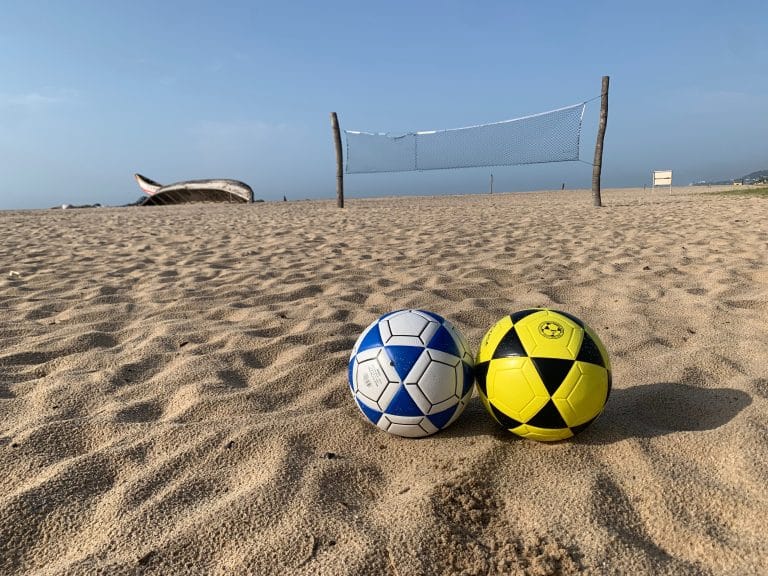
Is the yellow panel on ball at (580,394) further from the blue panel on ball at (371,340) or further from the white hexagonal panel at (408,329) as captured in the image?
the blue panel on ball at (371,340)

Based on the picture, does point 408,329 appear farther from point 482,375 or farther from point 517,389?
point 517,389

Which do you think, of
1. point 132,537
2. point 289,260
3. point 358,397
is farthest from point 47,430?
point 289,260

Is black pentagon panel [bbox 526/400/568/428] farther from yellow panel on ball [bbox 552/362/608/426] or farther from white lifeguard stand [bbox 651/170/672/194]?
white lifeguard stand [bbox 651/170/672/194]

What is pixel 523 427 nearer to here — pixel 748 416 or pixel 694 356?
pixel 748 416

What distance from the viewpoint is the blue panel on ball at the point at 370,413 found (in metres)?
2.17

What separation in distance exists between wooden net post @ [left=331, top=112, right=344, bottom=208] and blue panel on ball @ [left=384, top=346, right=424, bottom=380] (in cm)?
1385

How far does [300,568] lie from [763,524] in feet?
4.81

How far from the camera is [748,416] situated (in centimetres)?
219

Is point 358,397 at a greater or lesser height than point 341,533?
greater

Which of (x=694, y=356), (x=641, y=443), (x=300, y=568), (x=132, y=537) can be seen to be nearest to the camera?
(x=300, y=568)

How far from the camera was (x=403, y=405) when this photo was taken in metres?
2.11

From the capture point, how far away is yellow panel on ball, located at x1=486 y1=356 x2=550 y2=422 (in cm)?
201

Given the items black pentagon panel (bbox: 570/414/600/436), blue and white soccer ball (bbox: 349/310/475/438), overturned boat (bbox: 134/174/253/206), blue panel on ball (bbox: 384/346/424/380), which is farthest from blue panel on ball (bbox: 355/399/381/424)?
overturned boat (bbox: 134/174/253/206)

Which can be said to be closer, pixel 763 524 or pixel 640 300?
pixel 763 524
